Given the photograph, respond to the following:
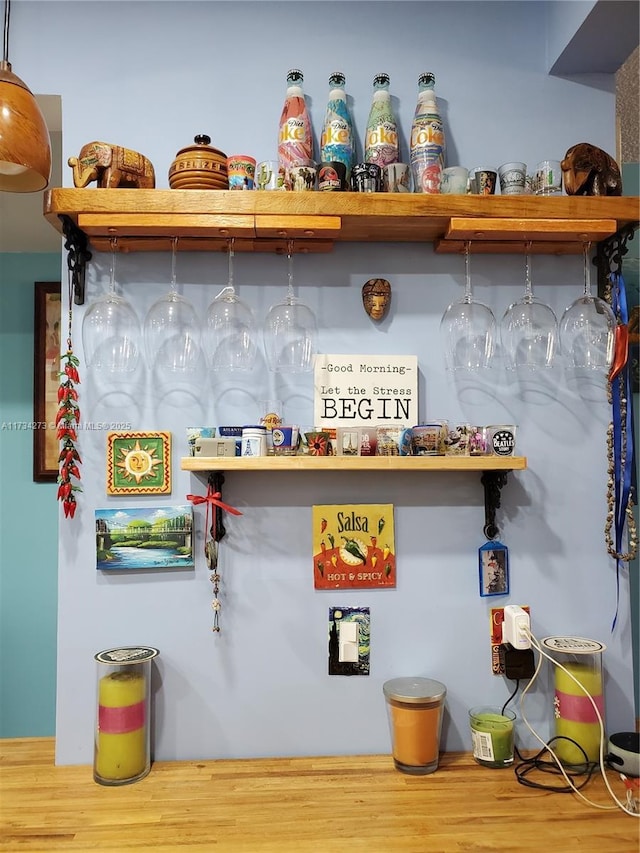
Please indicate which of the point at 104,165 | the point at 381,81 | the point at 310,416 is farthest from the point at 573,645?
the point at 104,165

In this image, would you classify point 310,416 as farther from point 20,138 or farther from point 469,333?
point 20,138

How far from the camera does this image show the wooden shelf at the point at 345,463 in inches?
55.5

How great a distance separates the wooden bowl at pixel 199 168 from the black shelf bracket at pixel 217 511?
0.63 meters

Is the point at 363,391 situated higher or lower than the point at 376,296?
lower

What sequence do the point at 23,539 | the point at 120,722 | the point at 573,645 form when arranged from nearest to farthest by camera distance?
the point at 120,722
the point at 573,645
the point at 23,539

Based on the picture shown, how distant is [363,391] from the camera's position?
1.59 m

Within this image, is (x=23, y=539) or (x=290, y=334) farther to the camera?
(x=23, y=539)

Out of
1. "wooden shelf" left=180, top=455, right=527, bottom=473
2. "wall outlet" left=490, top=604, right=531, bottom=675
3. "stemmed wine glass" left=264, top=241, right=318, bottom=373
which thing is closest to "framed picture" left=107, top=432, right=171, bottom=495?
"wooden shelf" left=180, top=455, right=527, bottom=473

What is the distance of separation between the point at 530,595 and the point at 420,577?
0.87ft

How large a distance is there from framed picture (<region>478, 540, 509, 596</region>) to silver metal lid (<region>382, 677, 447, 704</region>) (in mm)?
237

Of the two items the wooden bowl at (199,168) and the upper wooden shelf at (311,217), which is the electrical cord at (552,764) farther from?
the wooden bowl at (199,168)

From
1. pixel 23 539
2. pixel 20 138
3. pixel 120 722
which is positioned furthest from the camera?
pixel 23 539

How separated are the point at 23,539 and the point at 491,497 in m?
1.58

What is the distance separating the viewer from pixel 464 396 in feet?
5.31
